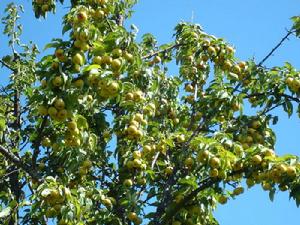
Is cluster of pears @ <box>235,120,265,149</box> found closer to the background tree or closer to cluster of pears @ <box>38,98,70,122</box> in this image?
the background tree

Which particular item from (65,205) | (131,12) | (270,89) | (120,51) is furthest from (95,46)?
(131,12)

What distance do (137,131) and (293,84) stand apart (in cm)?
167

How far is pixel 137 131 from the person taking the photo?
542 centimetres

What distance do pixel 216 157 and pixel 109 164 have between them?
4.87 feet

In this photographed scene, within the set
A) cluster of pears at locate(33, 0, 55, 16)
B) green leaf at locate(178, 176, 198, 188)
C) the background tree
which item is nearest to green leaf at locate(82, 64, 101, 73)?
the background tree

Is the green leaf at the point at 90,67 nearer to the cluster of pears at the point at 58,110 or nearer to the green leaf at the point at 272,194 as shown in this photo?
the cluster of pears at the point at 58,110


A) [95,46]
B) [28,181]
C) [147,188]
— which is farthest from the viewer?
[28,181]

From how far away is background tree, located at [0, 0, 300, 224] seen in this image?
4.52m

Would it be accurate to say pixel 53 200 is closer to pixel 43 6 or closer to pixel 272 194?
pixel 272 194

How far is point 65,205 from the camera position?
434 cm

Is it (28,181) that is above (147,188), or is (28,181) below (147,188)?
above

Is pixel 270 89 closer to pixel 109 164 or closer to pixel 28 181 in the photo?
pixel 109 164

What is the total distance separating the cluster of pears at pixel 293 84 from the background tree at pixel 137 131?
0.4 inches

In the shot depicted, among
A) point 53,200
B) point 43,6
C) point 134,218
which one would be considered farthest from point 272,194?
point 43,6
